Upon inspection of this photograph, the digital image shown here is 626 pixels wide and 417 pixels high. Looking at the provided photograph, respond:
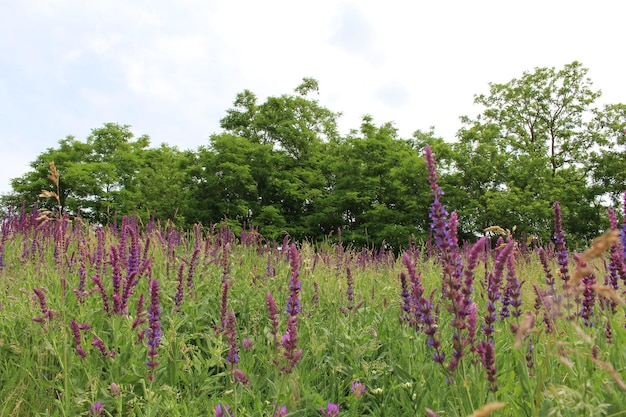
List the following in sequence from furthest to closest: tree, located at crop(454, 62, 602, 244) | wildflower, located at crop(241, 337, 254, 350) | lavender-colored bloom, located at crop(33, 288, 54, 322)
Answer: tree, located at crop(454, 62, 602, 244)
wildflower, located at crop(241, 337, 254, 350)
lavender-colored bloom, located at crop(33, 288, 54, 322)

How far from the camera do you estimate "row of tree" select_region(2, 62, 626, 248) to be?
27.7 meters

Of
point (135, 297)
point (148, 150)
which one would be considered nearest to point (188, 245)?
point (135, 297)

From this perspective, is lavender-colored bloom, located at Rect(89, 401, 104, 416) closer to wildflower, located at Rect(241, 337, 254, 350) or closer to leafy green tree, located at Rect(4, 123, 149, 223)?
wildflower, located at Rect(241, 337, 254, 350)

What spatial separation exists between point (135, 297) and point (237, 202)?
85.4 ft

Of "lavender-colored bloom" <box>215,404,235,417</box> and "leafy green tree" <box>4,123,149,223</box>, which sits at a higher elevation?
"leafy green tree" <box>4,123,149,223</box>

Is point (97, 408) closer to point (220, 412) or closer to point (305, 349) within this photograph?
point (220, 412)

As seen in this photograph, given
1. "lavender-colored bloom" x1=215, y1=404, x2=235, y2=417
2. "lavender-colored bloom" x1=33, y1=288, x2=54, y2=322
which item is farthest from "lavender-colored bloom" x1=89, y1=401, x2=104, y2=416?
"lavender-colored bloom" x1=33, y1=288, x2=54, y2=322

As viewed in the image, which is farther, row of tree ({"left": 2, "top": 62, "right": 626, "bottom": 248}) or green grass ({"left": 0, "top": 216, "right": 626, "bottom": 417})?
row of tree ({"left": 2, "top": 62, "right": 626, "bottom": 248})

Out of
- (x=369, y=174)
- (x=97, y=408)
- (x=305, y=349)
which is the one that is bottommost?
(x=97, y=408)

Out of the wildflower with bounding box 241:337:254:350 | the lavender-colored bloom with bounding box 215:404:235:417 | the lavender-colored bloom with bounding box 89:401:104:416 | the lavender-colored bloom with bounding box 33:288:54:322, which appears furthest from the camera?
the wildflower with bounding box 241:337:254:350

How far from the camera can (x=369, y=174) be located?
1158 inches

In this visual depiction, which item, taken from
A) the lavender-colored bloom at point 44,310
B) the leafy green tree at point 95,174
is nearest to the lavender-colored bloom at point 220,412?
the lavender-colored bloom at point 44,310

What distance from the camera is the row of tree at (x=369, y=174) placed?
2770cm

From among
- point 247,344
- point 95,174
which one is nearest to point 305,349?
point 247,344
